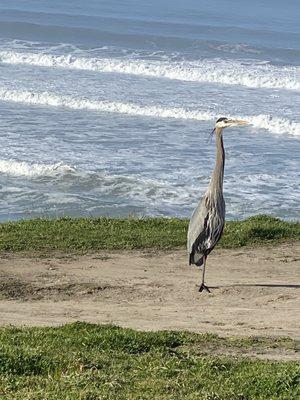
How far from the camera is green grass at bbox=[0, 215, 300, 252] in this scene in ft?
43.3

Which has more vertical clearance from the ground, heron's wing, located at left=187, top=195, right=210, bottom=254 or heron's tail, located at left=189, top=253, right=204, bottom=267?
heron's wing, located at left=187, top=195, right=210, bottom=254

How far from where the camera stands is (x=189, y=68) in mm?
38406

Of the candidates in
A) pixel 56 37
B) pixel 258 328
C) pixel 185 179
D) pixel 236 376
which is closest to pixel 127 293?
pixel 258 328

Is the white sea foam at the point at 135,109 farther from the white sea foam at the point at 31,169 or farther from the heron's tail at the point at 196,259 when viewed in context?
the heron's tail at the point at 196,259

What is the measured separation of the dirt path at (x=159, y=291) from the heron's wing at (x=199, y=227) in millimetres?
485

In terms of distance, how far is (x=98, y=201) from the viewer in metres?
17.9

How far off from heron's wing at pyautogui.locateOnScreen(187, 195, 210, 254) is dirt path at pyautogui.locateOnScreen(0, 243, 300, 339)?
19.1 inches

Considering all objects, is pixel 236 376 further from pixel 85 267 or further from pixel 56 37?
pixel 56 37

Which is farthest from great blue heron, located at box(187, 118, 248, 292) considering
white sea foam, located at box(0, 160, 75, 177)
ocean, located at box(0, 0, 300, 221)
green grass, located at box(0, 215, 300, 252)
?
white sea foam, located at box(0, 160, 75, 177)

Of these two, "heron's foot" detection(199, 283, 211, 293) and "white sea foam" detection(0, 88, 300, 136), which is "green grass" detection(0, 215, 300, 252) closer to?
"heron's foot" detection(199, 283, 211, 293)

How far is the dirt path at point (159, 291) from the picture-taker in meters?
10.2

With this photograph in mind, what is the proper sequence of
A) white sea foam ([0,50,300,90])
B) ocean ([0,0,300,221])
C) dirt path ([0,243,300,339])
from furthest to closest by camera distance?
1. white sea foam ([0,50,300,90])
2. ocean ([0,0,300,221])
3. dirt path ([0,243,300,339])

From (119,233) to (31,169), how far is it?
21.2 feet

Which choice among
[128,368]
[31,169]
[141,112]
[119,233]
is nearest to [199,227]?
[119,233]
